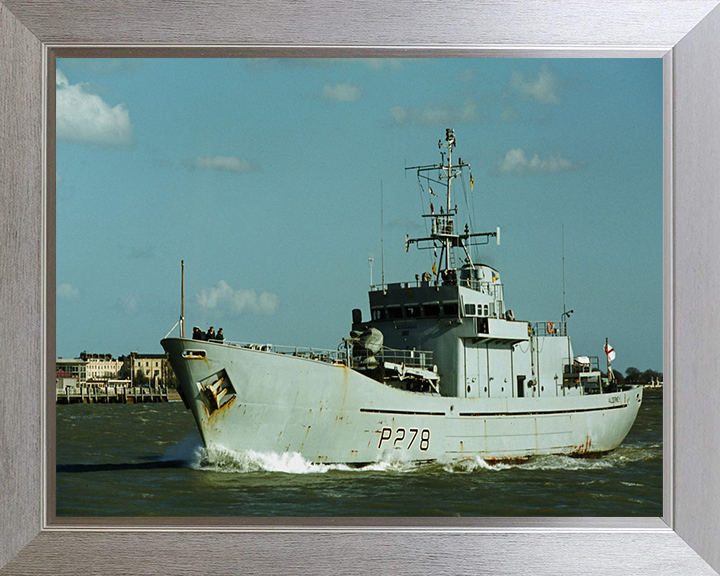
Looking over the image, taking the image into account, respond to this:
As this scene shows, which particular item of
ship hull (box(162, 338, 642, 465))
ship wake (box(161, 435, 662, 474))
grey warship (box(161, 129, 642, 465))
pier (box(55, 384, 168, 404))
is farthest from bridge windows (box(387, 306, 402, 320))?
pier (box(55, 384, 168, 404))

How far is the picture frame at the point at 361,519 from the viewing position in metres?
3.60

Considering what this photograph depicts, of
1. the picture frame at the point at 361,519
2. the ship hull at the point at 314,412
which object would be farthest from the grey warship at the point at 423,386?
the picture frame at the point at 361,519

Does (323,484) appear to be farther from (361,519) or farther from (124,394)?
(361,519)

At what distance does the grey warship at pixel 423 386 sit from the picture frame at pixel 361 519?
246cm

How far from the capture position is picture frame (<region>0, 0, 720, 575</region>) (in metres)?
3.60

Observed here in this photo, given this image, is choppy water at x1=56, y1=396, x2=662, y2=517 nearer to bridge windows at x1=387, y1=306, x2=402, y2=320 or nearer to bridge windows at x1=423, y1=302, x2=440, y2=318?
bridge windows at x1=423, y1=302, x2=440, y2=318

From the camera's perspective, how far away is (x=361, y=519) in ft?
11.9

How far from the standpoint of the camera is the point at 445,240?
1012 centimetres

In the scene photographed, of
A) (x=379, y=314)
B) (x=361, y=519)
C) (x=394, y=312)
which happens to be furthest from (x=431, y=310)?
(x=361, y=519)

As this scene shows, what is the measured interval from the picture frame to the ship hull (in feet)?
12.2

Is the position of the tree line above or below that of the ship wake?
above

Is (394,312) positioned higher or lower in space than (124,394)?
higher

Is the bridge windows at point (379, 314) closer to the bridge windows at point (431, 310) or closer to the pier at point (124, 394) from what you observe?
the bridge windows at point (431, 310)

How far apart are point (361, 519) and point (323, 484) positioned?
3145 mm
